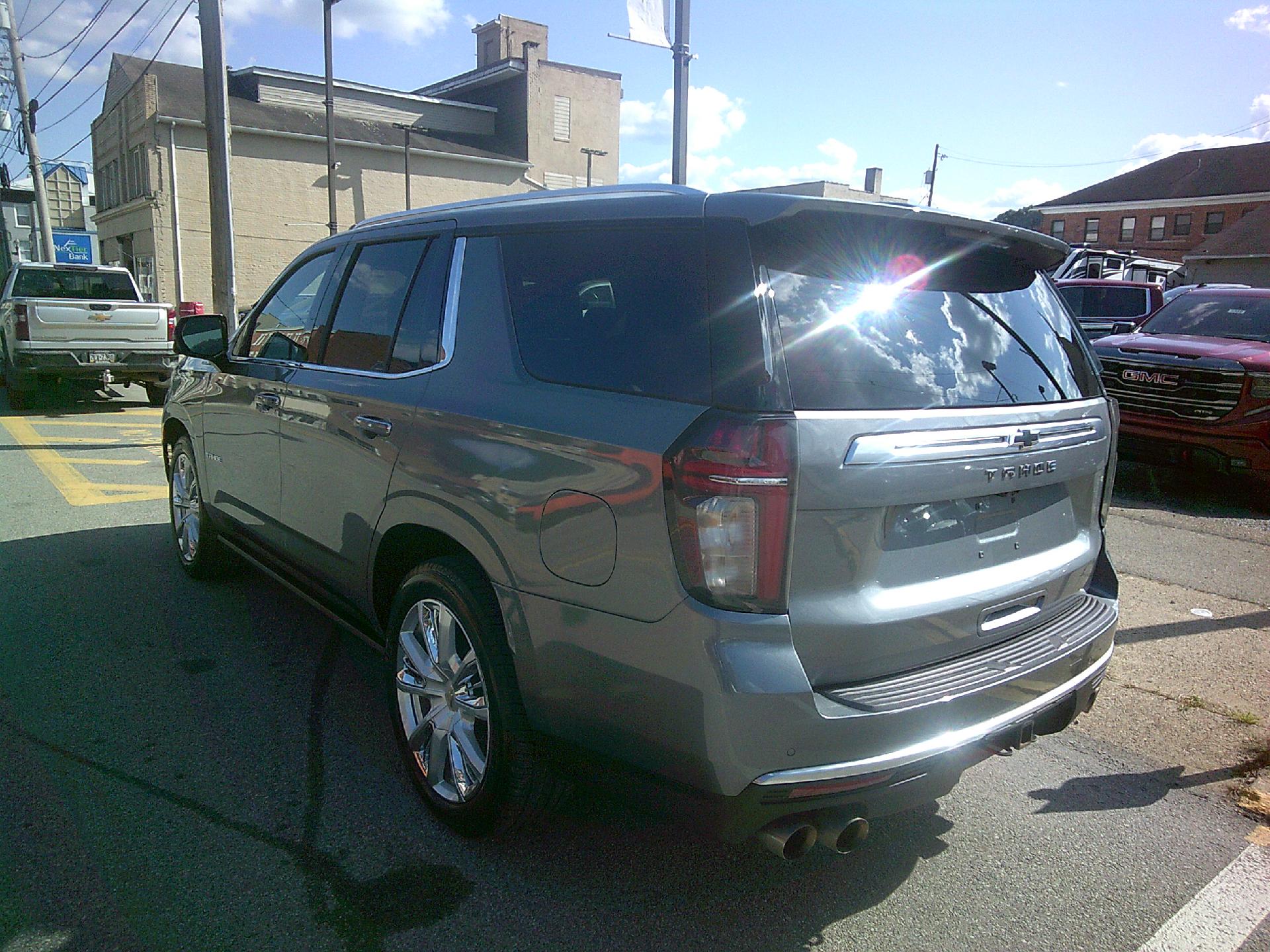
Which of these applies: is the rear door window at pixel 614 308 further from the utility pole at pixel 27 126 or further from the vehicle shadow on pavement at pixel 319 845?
the utility pole at pixel 27 126

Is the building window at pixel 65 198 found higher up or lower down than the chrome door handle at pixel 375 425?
higher up

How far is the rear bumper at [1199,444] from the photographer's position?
7695mm

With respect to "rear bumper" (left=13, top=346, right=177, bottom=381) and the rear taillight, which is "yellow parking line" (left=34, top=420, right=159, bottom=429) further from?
the rear taillight

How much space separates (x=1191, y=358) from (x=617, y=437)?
7.67 metres

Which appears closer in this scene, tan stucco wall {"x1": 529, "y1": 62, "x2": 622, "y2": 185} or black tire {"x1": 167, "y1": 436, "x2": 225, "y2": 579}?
black tire {"x1": 167, "y1": 436, "x2": 225, "y2": 579}

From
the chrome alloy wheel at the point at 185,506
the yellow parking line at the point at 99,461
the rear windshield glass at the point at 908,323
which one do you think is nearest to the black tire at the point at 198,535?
the chrome alloy wheel at the point at 185,506

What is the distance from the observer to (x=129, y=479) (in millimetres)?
8180

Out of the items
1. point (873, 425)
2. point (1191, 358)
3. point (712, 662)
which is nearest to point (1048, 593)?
point (873, 425)

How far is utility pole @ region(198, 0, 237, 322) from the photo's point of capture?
1166 centimetres

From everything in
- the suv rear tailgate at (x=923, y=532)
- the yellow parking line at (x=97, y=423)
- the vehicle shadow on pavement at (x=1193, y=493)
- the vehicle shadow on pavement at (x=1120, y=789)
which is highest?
the suv rear tailgate at (x=923, y=532)

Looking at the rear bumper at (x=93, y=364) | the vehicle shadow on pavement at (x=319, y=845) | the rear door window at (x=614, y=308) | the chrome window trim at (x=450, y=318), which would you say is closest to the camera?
the rear door window at (x=614, y=308)

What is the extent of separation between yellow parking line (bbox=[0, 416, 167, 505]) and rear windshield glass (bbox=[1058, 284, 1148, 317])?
12.7 meters

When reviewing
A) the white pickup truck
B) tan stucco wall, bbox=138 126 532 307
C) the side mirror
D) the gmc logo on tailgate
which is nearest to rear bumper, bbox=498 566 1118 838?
the side mirror

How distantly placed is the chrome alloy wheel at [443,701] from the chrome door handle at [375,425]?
0.61 metres
